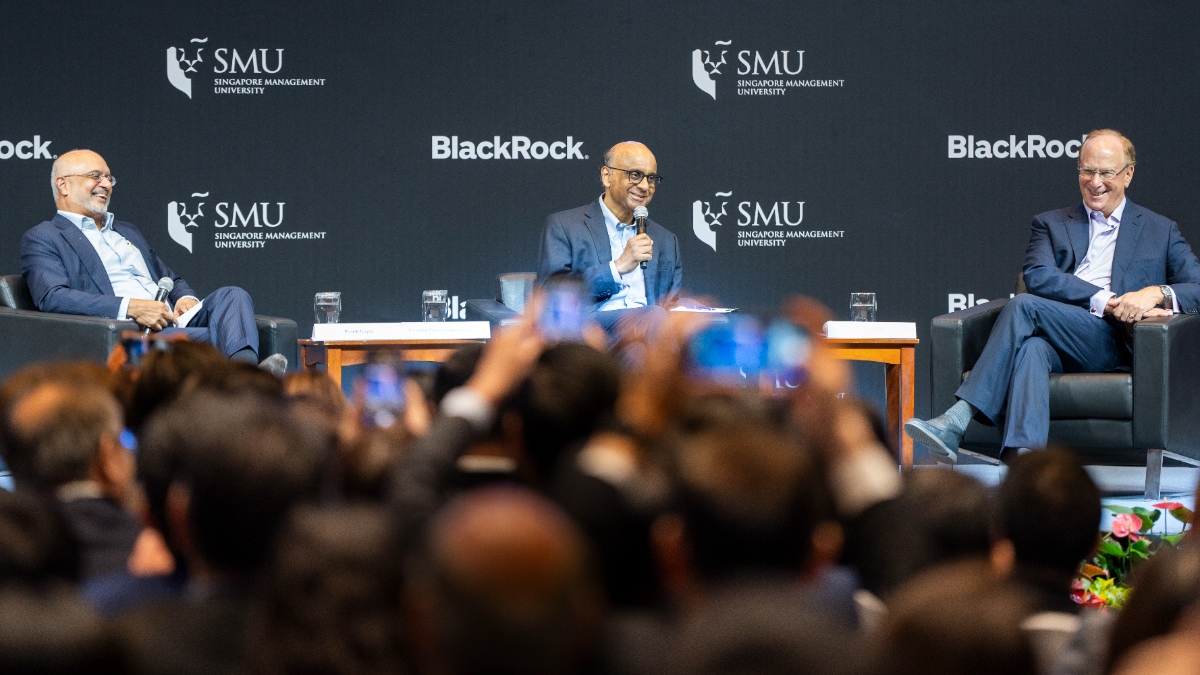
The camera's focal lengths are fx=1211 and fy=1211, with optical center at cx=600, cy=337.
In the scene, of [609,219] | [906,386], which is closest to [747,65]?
[609,219]

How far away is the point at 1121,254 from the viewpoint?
4.68m

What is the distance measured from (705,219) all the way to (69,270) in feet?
9.45

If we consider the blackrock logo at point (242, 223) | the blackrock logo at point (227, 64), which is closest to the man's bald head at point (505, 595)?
the blackrock logo at point (242, 223)

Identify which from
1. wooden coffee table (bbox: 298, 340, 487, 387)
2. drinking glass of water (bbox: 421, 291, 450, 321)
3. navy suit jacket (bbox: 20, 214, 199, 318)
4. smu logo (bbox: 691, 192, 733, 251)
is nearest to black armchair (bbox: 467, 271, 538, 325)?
drinking glass of water (bbox: 421, 291, 450, 321)

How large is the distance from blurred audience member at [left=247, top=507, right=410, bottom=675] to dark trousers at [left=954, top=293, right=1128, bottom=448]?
11.6ft

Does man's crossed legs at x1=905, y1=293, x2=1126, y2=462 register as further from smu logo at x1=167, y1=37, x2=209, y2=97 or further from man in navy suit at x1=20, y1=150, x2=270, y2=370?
smu logo at x1=167, y1=37, x2=209, y2=97

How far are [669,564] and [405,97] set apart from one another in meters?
5.04

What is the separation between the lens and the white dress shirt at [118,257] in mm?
5117

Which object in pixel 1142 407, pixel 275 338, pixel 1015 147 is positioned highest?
pixel 1015 147

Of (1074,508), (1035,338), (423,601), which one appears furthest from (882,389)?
(423,601)

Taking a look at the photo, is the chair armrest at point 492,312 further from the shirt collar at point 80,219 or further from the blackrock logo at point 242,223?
the shirt collar at point 80,219

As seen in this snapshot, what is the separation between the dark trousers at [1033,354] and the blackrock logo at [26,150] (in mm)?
4314

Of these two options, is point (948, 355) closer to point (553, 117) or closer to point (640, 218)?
point (640, 218)

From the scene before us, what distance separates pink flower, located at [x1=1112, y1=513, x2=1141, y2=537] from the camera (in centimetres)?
243
